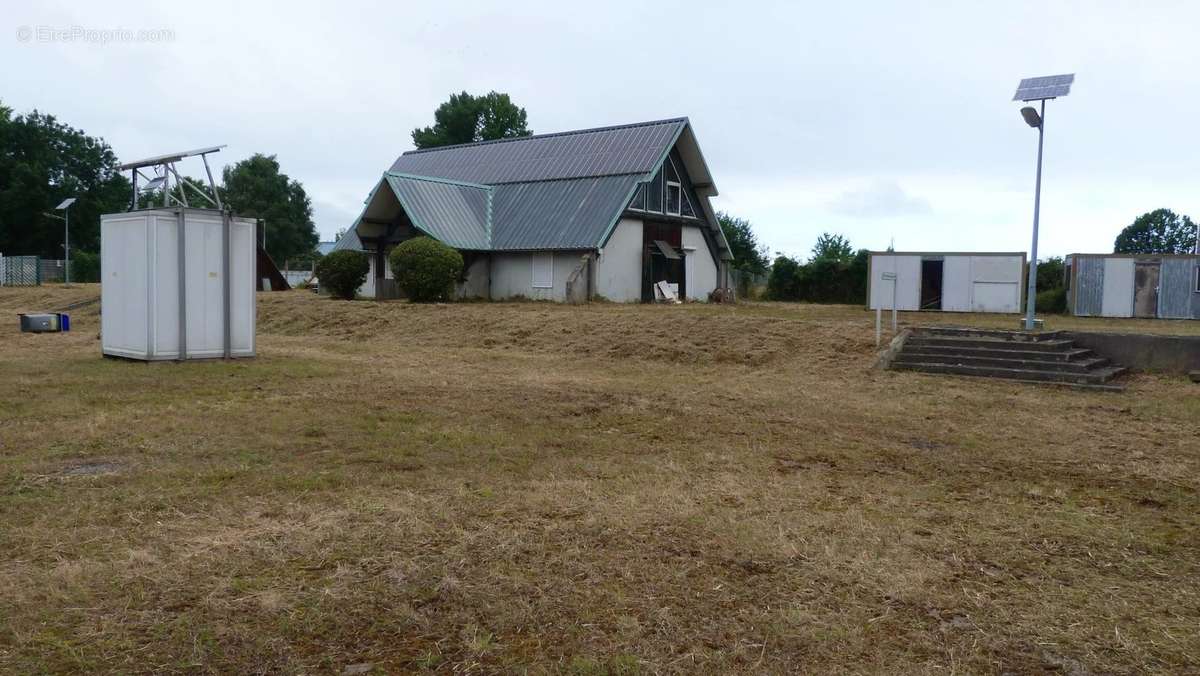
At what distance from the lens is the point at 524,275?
30797 mm

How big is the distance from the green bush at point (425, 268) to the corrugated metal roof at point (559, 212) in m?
3.73

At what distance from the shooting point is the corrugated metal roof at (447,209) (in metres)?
30.1

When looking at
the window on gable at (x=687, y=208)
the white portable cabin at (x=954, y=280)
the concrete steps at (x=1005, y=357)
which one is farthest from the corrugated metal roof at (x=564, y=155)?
the concrete steps at (x=1005, y=357)

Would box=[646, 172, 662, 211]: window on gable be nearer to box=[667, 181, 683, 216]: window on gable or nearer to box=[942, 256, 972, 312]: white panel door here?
box=[667, 181, 683, 216]: window on gable


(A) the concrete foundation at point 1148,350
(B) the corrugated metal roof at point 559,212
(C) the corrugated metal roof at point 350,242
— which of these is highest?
(B) the corrugated metal roof at point 559,212

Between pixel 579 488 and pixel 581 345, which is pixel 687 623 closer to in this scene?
pixel 579 488

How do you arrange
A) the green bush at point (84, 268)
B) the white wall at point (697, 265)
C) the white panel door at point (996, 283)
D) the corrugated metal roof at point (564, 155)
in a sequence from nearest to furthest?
the white panel door at point (996, 283)
the corrugated metal roof at point (564, 155)
the white wall at point (697, 265)
the green bush at point (84, 268)

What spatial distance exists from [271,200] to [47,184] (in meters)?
15.9

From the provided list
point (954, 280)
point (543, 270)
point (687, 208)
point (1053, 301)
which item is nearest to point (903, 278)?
point (954, 280)

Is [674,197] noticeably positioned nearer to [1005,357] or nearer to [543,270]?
[543,270]

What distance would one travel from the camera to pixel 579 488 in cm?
715

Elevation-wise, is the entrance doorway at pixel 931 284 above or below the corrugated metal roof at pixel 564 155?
below

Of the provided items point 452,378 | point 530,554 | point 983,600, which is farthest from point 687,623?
point 452,378

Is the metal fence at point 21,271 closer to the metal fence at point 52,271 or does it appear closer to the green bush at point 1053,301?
the metal fence at point 52,271
